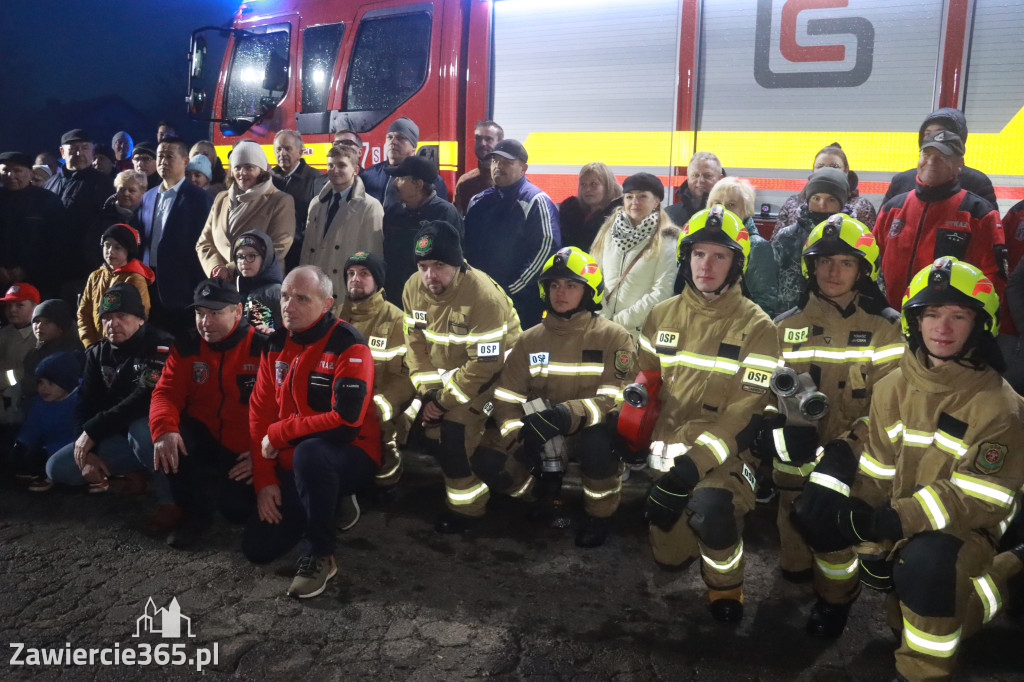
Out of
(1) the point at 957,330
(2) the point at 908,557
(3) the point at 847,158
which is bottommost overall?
(2) the point at 908,557

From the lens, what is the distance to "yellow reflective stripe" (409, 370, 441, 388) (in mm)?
4441

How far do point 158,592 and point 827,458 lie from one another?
3045 millimetres

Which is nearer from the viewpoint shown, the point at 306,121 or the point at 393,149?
the point at 393,149

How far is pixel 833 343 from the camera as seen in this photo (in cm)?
351

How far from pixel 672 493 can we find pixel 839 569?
0.73 meters

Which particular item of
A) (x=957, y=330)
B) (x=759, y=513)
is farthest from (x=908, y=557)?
(x=759, y=513)

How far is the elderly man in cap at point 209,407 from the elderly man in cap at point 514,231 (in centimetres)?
175

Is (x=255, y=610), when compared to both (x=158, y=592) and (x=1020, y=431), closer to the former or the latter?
(x=158, y=592)

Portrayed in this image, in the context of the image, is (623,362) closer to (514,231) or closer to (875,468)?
(875,468)

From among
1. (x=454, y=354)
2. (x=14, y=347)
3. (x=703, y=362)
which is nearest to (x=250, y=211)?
(x=14, y=347)

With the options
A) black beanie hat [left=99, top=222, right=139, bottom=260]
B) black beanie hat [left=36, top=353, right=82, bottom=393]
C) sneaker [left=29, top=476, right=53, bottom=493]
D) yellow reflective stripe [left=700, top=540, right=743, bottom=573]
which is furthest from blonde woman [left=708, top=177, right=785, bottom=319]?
sneaker [left=29, top=476, right=53, bottom=493]

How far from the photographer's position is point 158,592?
346 centimetres

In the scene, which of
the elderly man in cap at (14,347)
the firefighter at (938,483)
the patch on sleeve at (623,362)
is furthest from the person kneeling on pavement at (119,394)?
the firefighter at (938,483)

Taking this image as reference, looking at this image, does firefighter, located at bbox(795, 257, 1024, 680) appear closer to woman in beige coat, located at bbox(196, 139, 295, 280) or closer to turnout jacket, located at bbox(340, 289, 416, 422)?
turnout jacket, located at bbox(340, 289, 416, 422)
